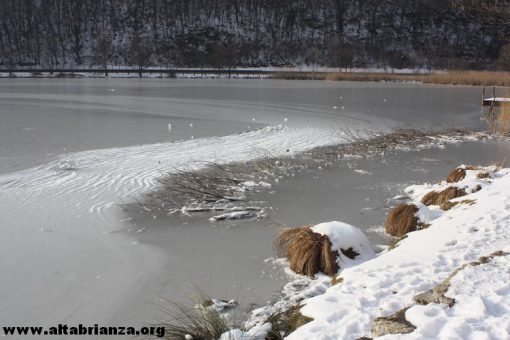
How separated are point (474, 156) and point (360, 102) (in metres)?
13.1

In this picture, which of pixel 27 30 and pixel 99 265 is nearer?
pixel 99 265

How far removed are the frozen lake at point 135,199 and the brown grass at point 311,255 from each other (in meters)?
0.26

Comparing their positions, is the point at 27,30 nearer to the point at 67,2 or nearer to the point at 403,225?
the point at 67,2

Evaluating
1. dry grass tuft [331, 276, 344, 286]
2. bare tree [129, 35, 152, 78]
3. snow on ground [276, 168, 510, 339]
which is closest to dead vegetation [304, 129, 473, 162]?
snow on ground [276, 168, 510, 339]

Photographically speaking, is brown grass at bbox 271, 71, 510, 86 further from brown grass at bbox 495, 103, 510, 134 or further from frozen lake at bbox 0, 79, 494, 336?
frozen lake at bbox 0, 79, 494, 336

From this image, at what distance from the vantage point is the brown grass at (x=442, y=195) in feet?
24.6

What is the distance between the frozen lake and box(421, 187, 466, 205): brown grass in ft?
2.36

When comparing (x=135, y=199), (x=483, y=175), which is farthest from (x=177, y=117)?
(x=483, y=175)

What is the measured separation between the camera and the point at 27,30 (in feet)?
250

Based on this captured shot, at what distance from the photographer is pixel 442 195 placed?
7.61 m

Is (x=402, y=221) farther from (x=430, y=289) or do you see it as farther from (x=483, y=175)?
(x=483, y=175)

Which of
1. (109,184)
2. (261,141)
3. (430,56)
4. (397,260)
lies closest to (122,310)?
(397,260)

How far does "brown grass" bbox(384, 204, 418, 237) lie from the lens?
6328 millimetres

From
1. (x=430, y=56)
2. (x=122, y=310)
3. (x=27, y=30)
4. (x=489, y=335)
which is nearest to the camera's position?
(x=489, y=335)
